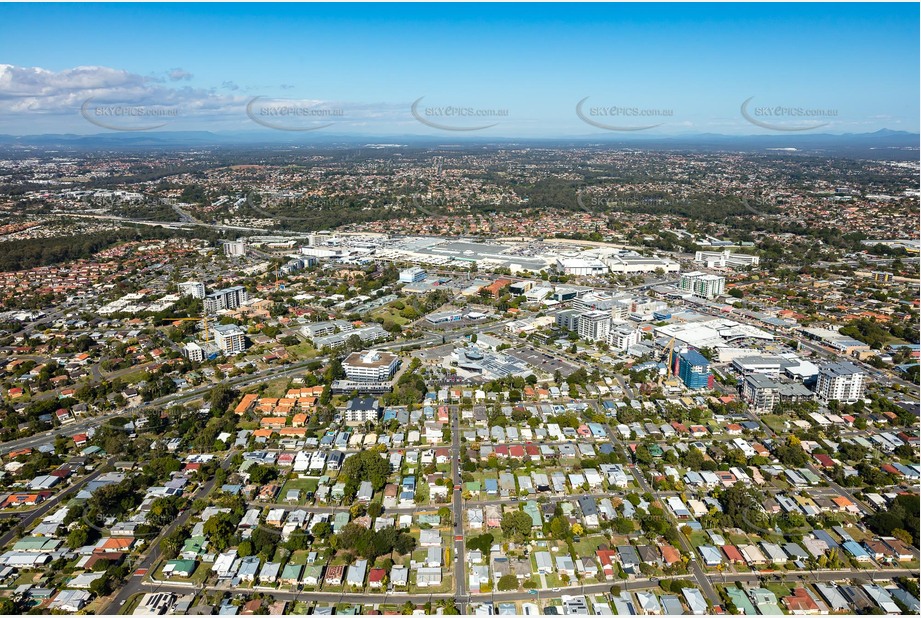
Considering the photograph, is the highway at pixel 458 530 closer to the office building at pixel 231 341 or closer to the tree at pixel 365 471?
the tree at pixel 365 471

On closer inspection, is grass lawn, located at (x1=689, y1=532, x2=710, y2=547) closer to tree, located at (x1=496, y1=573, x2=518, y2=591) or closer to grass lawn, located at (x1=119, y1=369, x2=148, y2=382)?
tree, located at (x1=496, y1=573, x2=518, y2=591)

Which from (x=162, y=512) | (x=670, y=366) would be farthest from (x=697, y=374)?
(x=162, y=512)

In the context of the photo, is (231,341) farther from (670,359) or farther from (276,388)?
(670,359)

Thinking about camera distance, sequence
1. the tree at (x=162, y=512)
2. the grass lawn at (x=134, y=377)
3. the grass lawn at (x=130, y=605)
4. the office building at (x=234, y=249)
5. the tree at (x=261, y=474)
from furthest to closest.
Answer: the office building at (x=234, y=249), the grass lawn at (x=134, y=377), the tree at (x=261, y=474), the tree at (x=162, y=512), the grass lawn at (x=130, y=605)

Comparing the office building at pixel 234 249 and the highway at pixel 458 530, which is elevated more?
the office building at pixel 234 249

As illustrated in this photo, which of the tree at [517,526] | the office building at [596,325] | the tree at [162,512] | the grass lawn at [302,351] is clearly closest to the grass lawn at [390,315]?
the grass lawn at [302,351]

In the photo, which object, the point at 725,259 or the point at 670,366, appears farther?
the point at 725,259

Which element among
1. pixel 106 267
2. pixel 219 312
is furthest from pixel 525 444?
pixel 106 267

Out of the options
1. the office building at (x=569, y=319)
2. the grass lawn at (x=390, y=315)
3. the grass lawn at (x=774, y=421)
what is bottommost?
the grass lawn at (x=774, y=421)

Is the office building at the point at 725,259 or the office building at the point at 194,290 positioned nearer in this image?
the office building at the point at 194,290

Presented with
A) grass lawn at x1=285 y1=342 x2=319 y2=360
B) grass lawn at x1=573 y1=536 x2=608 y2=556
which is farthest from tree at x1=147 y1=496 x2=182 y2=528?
grass lawn at x1=285 y1=342 x2=319 y2=360

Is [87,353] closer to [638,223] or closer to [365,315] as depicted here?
[365,315]
